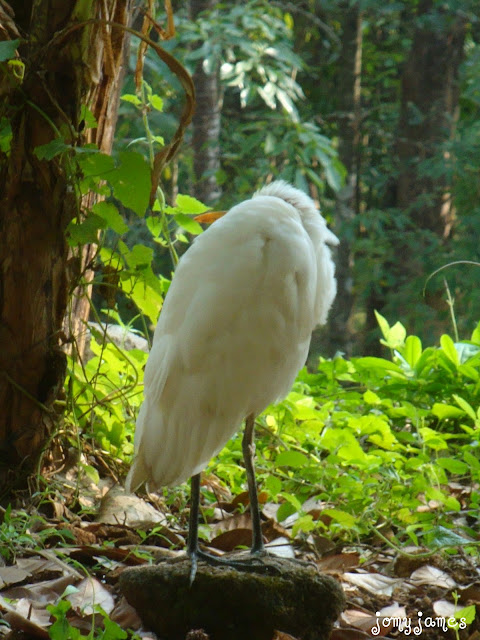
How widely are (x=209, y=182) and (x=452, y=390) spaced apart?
8.37 ft

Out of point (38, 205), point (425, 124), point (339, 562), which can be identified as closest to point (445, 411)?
point (339, 562)

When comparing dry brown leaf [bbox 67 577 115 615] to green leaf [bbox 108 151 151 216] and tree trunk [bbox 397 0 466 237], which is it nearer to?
green leaf [bbox 108 151 151 216]

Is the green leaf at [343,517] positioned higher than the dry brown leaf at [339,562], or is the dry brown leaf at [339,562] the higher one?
the green leaf at [343,517]

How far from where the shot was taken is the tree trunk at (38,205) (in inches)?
77.2

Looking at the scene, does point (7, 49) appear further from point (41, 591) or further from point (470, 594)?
point (470, 594)

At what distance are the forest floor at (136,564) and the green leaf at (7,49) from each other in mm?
1115

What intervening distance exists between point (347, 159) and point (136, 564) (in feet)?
20.7

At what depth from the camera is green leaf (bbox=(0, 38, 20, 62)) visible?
5.70 ft

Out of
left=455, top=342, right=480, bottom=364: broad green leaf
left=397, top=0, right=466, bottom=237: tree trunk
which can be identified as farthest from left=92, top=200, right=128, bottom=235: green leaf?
left=397, top=0, right=466, bottom=237: tree trunk

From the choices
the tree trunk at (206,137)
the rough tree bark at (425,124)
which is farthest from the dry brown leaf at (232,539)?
the rough tree bark at (425,124)

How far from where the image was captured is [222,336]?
68.1 inches

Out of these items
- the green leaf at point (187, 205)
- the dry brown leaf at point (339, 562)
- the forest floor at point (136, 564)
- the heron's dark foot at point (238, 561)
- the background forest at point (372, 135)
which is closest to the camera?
the forest floor at point (136, 564)

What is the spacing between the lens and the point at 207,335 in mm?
1726

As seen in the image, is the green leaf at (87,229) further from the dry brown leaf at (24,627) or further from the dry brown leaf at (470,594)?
the dry brown leaf at (470,594)
